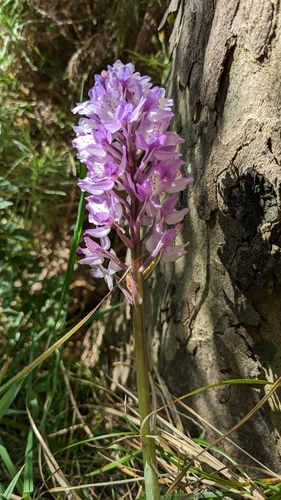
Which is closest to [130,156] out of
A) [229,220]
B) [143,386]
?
[229,220]

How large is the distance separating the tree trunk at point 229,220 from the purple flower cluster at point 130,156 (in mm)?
144

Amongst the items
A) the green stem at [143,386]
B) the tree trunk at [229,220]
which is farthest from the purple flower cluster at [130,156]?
the tree trunk at [229,220]

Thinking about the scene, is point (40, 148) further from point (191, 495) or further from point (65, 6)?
point (191, 495)

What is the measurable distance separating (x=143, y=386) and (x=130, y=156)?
0.43 meters

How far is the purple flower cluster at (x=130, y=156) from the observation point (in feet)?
2.51

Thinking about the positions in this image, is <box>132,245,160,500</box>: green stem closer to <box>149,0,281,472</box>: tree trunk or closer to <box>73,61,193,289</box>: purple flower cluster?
<box>73,61,193,289</box>: purple flower cluster

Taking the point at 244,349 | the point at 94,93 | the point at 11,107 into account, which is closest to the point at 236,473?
the point at 244,349

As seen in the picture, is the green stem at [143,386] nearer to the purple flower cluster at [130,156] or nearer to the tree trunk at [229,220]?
the purple flower cluster at [130,156]

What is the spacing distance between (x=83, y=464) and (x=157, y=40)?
137cm

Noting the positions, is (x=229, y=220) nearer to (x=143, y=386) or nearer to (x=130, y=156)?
(x=130, y=156)

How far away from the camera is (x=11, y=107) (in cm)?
163

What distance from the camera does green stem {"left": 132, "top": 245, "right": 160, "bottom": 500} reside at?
0.82 metres

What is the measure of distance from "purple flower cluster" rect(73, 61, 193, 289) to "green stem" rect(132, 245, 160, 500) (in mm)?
26

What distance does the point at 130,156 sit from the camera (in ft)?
2.58
